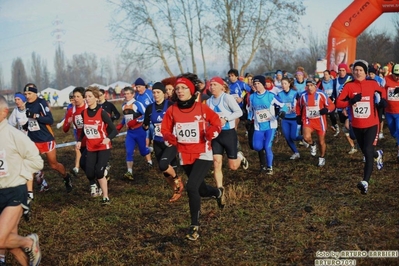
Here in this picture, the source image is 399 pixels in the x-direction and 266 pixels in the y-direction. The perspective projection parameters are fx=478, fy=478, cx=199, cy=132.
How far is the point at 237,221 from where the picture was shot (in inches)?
270

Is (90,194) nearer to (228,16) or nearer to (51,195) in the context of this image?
(51,195)

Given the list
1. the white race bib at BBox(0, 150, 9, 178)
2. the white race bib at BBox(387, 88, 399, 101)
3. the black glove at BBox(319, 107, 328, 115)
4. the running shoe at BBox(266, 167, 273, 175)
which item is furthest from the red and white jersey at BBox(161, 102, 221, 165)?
the white race bib at BBox(387, 88, 399, 101)

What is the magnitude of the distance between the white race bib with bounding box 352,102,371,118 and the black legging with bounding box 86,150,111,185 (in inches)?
173

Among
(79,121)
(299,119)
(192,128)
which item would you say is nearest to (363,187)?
(192,128)

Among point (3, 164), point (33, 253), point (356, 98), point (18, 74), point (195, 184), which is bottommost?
point (33, 253)

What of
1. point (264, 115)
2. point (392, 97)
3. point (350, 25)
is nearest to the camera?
point (264, 115)

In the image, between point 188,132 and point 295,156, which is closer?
point 188,132

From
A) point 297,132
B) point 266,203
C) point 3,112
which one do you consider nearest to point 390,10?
point 297,132

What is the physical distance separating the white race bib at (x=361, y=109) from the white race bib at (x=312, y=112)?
9.31 ft

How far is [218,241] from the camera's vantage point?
601 centimetres

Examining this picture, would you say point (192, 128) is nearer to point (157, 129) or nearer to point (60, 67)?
point (157, 129)

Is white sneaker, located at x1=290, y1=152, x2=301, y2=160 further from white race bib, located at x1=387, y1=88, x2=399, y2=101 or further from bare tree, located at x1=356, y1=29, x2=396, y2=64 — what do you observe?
bare tree, located at x1=356, y1=29, x2=396, y2=64

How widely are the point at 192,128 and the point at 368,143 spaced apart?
3337mm

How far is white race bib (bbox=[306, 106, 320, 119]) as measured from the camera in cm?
1089
